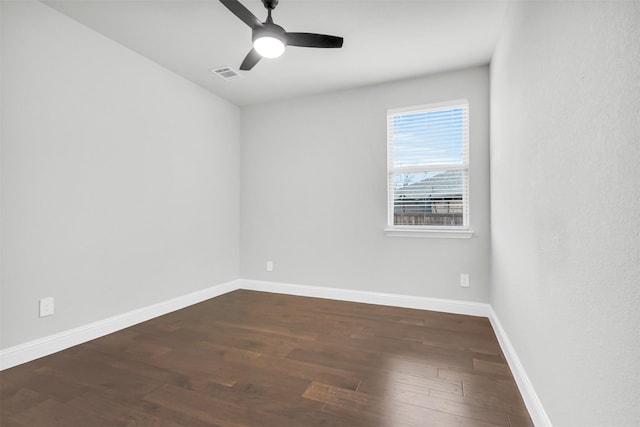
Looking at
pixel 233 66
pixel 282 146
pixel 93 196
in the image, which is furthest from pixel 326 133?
pixel 93 196

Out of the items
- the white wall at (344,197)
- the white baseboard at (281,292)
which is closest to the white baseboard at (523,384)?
the white baseboard at (281,292)

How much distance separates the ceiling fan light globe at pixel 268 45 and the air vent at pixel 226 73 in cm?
119

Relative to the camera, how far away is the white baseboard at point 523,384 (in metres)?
1.40

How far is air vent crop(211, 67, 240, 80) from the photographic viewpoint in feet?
10.4

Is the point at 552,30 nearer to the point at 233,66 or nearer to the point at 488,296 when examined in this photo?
the point at 488,296

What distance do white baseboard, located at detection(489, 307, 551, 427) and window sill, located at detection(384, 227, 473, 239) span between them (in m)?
0.93

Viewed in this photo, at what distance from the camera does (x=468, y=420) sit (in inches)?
59.0

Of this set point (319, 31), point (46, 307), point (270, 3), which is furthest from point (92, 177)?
point (319, 31)

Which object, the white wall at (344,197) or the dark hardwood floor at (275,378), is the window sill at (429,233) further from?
the dark hardwood floor at (275,378)

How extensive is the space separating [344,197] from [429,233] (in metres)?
1.05

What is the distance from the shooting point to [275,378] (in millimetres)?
1893

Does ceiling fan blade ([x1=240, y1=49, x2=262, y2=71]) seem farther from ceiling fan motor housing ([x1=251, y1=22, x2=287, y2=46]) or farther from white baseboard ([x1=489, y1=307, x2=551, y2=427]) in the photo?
white baseboard ([x1=489, y1=307, x2=551, y2=427])

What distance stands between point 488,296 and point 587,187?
7.87 feet

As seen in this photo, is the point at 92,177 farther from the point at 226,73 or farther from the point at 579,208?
the point at 579,208
